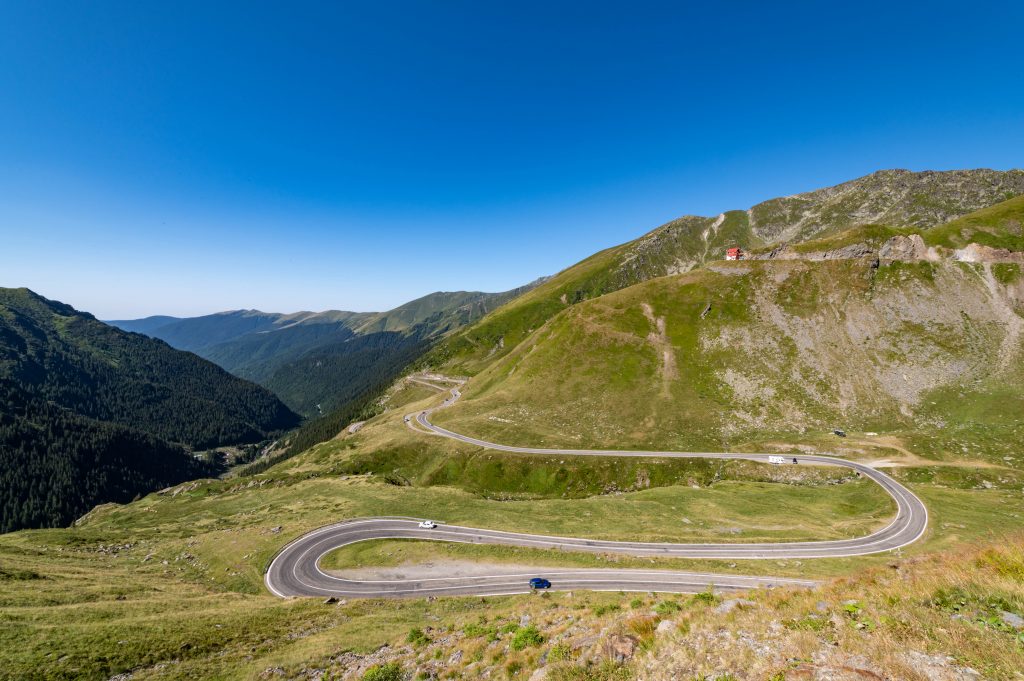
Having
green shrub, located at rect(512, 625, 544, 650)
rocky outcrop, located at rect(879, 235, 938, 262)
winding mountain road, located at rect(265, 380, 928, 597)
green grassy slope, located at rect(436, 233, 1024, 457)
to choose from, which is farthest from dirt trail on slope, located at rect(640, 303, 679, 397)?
green shrub, located at rect(512, 625, 544, 650)

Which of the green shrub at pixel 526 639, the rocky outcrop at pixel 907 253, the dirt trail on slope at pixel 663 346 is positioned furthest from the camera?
the dirt trail on slope at pixel 663 346

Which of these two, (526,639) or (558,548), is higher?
(526,639)

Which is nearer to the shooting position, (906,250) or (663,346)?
(906,250)

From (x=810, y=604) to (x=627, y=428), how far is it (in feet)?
259

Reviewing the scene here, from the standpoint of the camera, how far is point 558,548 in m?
Result: 47.5

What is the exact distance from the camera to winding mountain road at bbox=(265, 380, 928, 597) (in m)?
38.0

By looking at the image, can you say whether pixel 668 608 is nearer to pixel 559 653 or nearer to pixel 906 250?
pixel 559 653

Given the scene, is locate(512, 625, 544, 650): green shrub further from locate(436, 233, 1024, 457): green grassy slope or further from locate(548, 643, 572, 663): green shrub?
locate(436, 233, 1024, 457): green grassy slope

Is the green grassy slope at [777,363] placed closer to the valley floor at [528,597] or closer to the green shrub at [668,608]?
the valley floor at [528,597]

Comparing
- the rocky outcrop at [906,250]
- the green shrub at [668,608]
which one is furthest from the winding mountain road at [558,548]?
the rocky outcrop at [906,250]

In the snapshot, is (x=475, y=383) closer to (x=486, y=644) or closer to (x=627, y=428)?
(x=627, y=428)

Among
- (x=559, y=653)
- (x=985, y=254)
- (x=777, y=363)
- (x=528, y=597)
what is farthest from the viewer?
(x=985, y=254)

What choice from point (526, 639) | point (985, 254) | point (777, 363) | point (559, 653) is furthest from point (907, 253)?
point (559, 653)

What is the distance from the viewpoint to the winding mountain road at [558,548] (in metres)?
38.0
